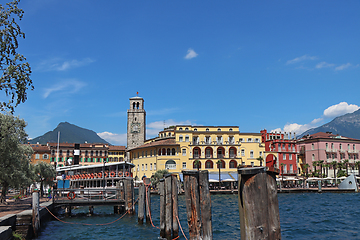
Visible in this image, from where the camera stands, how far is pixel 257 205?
4297mm

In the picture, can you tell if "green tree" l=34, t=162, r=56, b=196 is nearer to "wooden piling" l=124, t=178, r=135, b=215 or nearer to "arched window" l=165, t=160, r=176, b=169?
"wooden piling" l=124, t=178, r=135, b=215

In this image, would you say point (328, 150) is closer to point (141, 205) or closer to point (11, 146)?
point (141, 205)

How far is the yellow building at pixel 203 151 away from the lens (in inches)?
2702

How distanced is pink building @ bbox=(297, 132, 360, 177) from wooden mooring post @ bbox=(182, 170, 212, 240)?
75749 millimetres

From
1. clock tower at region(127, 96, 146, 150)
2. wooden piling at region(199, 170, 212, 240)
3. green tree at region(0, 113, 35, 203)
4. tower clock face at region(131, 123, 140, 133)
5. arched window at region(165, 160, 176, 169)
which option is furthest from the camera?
tower clock face at region(131, 123, 140, 133)

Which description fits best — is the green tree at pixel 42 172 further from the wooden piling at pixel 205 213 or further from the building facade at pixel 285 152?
the building facade at pixel 285 152

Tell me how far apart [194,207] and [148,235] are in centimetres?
844

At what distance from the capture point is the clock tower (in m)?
91.3

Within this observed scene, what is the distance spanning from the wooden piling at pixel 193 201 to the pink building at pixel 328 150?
7574 cm

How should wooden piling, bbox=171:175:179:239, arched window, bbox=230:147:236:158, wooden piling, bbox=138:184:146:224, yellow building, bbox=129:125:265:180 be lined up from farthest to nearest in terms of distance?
arched window, bbox=230:147:236:158 → yellow building, bbox=129:125:265:180 → wooden piling, bbox=138:184:146:224 → wooden piling, bbox=171:175:179:239

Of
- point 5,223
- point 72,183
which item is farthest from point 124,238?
point 72,183

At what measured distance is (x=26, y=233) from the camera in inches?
584

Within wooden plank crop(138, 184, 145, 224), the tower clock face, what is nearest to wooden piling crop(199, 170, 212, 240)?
wooden plank crop(138, 184, 145, 224)

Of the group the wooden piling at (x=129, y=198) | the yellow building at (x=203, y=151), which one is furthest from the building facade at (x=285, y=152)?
the wooden piling at (x=129, y=198)
